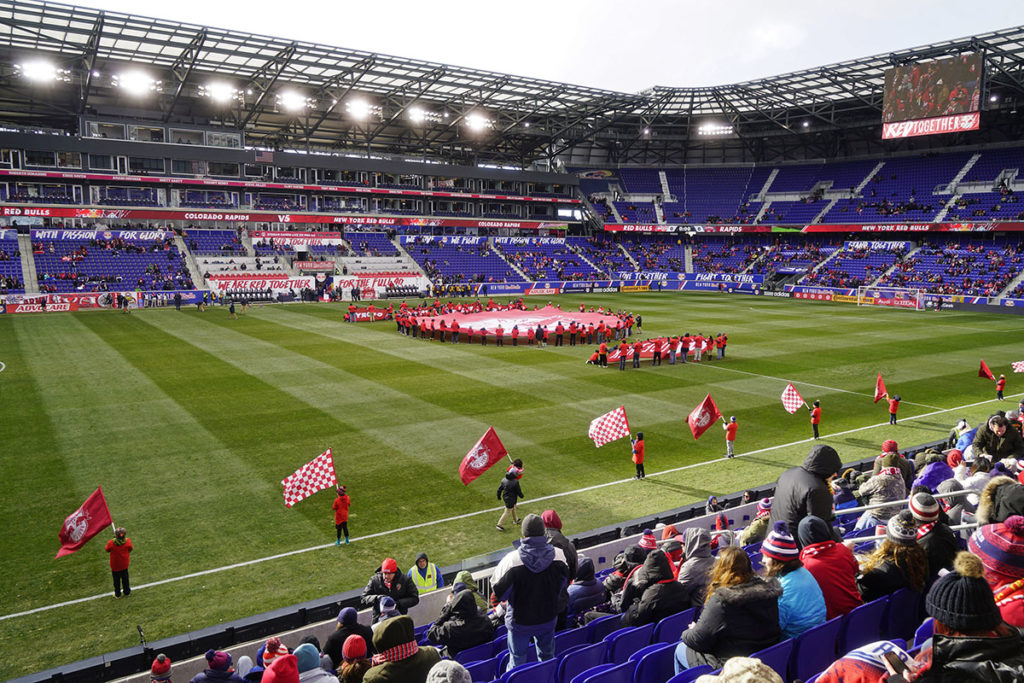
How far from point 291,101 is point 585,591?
232 feet

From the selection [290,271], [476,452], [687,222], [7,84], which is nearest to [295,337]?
[476,452]

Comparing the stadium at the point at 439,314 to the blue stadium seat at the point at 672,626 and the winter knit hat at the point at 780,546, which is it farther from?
the winter knit hat at the point at 780,546

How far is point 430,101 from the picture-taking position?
7325cm

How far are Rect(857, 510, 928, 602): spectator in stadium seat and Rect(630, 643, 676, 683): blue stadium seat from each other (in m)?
1.88

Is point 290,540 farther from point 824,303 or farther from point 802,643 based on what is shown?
point 824,303

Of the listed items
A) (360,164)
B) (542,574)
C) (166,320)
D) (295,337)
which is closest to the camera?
(542,574)

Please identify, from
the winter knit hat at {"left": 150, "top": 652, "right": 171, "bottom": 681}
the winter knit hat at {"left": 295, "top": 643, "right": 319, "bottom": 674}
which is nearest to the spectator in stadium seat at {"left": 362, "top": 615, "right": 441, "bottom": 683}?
the winter knit hat at {"left": 295, "top": 643, "right": 319, "bottom": 674}

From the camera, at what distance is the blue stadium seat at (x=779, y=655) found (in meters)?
5.27

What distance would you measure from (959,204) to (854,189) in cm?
1309

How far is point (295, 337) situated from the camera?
38844mm

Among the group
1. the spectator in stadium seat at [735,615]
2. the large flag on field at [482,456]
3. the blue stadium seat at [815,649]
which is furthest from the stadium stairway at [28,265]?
the blue stadium seat at [815,649]

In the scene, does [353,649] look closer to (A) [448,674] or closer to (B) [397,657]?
(B) [397,657]

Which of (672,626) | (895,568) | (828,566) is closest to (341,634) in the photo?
(672,626)

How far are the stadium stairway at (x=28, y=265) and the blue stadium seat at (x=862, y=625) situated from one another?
6127cm
